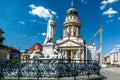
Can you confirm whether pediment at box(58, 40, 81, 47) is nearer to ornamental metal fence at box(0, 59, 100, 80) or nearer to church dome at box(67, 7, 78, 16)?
church dome at box(67, 7, 78, 16)

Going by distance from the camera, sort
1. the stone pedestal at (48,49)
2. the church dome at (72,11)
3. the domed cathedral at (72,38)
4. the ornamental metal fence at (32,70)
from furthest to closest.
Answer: the church dome at (72,11) < the domed cathedral at (72,38) < the stone pedestal at (48,49) < the ornamental metal fence at (32,70)

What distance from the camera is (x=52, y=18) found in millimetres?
23500

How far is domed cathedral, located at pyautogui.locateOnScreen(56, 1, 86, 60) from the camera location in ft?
278

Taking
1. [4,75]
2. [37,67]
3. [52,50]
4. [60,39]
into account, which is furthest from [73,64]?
[60,39]

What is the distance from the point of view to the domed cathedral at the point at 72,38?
84.9 meters

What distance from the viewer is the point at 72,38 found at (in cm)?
8962

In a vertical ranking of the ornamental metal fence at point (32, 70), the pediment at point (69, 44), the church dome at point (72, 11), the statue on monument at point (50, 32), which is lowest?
the ornamental metal fence at point (32, 70)

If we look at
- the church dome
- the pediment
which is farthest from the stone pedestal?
the church dome

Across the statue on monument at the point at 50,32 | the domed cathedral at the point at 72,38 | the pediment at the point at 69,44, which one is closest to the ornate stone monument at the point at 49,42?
the statue on monument at the point at 50,32

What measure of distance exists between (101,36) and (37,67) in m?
70.9

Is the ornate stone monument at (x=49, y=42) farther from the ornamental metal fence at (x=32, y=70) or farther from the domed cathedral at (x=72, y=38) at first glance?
the domed cathedral at (x=72, y=38)

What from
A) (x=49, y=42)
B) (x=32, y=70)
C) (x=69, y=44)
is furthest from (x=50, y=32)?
(x=69, y=44)

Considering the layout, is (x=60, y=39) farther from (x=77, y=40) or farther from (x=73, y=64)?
(x=73, y=64)

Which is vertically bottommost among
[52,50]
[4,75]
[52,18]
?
[4,75]
